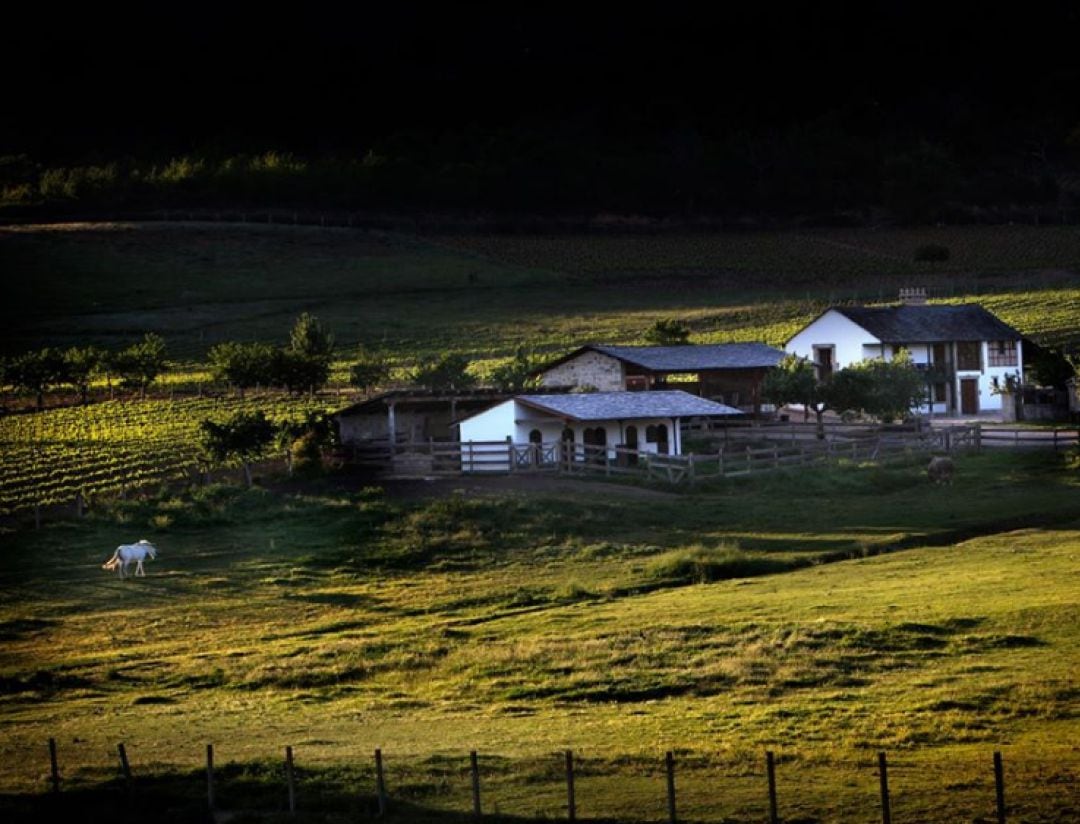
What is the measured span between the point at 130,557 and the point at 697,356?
38.4 m

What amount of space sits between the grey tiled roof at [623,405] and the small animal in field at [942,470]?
32.7ft

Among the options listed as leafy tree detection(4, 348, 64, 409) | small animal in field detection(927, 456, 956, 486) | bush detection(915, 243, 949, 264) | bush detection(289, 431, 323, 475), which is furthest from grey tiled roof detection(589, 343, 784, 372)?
bush detection(915, 243, 949, 264)

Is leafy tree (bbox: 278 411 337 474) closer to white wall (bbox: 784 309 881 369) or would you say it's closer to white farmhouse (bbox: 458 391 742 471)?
white farmhouse (bbox: 458 391 742 471)

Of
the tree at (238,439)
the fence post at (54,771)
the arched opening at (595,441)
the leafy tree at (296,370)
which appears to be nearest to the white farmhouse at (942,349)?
the arched opening at (595,441)

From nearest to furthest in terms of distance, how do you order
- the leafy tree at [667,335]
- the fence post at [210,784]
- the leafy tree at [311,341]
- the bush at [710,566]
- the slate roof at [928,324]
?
the fence post at [210,784], the bush at [710,566], the slate roof at [928,324], the leafy tree at [311,341], the leafy tree at [667,335]

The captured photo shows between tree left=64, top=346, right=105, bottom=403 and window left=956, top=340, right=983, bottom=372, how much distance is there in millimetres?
42977

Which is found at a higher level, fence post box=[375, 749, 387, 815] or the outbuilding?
the outbuilding

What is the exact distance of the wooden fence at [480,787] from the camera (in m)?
22.8

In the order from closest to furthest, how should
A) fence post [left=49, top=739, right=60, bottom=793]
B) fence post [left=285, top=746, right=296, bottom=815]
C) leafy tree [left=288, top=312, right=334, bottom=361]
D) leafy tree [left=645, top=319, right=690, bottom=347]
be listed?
fence post [left=285, top=746, right=296, bottom=815] → fence post [left=49, top=739, right=60, bottom=793] → leafy tree [left=288, top=312, right=334, bottom=361] → leafy tree [left=645, top=319, right=690, bottom=347]

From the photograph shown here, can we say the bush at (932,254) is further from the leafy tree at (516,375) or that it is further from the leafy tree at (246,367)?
the leafy tree at (246,367)

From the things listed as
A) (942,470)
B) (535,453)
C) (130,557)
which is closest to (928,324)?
(942,470)

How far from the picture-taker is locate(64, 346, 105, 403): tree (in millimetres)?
96250

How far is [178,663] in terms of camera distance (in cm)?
3816

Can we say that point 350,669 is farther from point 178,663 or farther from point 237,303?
point 237,303
